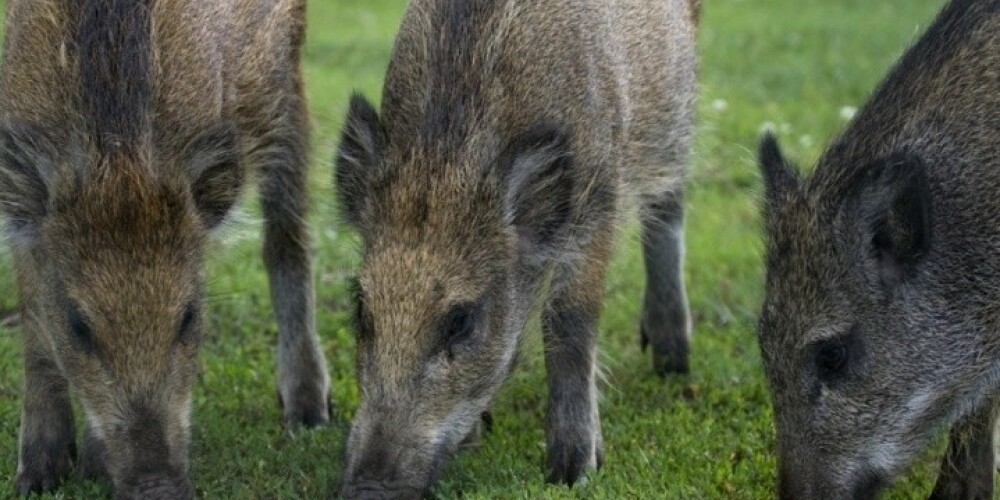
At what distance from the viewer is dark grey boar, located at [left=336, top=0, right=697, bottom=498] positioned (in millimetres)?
5770

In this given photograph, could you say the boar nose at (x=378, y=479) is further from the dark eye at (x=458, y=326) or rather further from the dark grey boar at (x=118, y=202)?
the dark grey boar at (x=118, y=202)

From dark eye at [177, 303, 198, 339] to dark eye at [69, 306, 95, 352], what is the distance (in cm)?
31

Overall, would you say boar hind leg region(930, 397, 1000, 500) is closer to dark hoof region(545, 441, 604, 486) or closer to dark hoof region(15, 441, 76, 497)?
dark hoof region(545, 441, 604, 486)

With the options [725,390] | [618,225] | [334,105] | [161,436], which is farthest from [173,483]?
[334,105]

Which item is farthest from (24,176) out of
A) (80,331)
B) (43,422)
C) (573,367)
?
(573,367)

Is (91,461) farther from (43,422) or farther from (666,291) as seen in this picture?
(666,291)

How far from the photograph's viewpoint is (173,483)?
5668 mm

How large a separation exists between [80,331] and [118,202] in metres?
0.49

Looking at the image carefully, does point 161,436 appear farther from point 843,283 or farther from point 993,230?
point 993,230

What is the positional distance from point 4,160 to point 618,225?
248 cm

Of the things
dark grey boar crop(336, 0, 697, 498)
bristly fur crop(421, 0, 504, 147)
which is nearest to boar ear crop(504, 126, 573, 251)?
dark grey boar crop(336, 0, 697, 498)

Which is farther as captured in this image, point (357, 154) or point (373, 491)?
point (357, 154)

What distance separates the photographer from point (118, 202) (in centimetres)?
587

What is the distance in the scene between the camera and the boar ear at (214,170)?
243 inches
